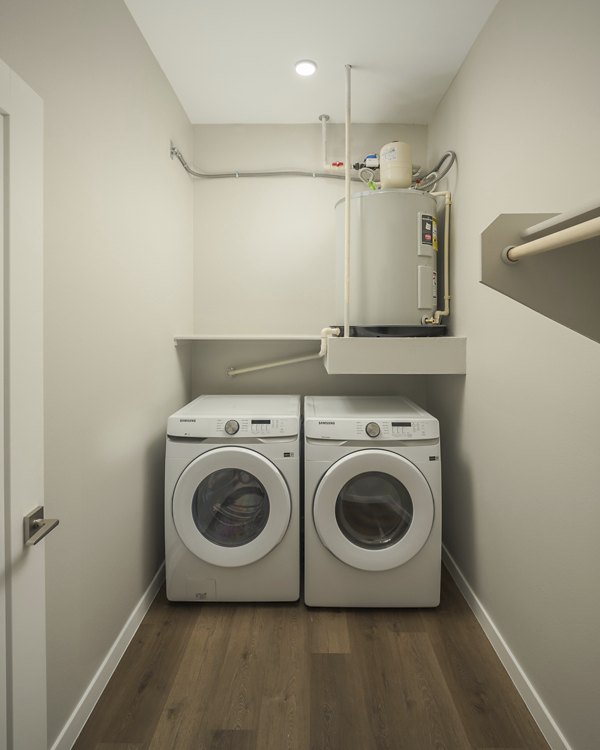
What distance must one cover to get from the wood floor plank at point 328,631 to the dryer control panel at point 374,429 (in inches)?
31.2

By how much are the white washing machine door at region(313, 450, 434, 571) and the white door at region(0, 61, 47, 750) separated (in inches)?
45.3

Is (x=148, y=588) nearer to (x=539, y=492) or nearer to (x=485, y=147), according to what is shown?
(x=539, y=492)

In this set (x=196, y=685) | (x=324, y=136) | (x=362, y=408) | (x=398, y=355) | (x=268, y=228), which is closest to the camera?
(x=196, y=685)

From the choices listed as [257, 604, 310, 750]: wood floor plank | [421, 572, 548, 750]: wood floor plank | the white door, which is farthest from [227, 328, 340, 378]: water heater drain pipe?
the white door

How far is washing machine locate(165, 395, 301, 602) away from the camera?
1.91m

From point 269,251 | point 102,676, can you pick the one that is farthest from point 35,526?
point 269,251

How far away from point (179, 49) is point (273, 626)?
2.58 m

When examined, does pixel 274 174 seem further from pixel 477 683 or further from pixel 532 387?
pixel 477 683

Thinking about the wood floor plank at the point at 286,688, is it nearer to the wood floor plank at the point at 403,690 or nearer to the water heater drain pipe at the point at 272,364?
the wood floor plank at the point at 403,690

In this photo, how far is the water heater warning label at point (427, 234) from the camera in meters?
2.09

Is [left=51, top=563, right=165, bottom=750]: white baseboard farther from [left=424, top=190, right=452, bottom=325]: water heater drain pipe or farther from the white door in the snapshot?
[left=424, top=190, right=452, bottom=325]: water heater drain pipe

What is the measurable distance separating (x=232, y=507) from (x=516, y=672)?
1.24m

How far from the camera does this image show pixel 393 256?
209 centimetres

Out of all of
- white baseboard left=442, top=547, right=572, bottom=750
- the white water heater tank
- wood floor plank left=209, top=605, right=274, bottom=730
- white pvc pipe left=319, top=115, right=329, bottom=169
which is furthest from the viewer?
white pvc pipe left=319, top=115, right=329, bottom=169
